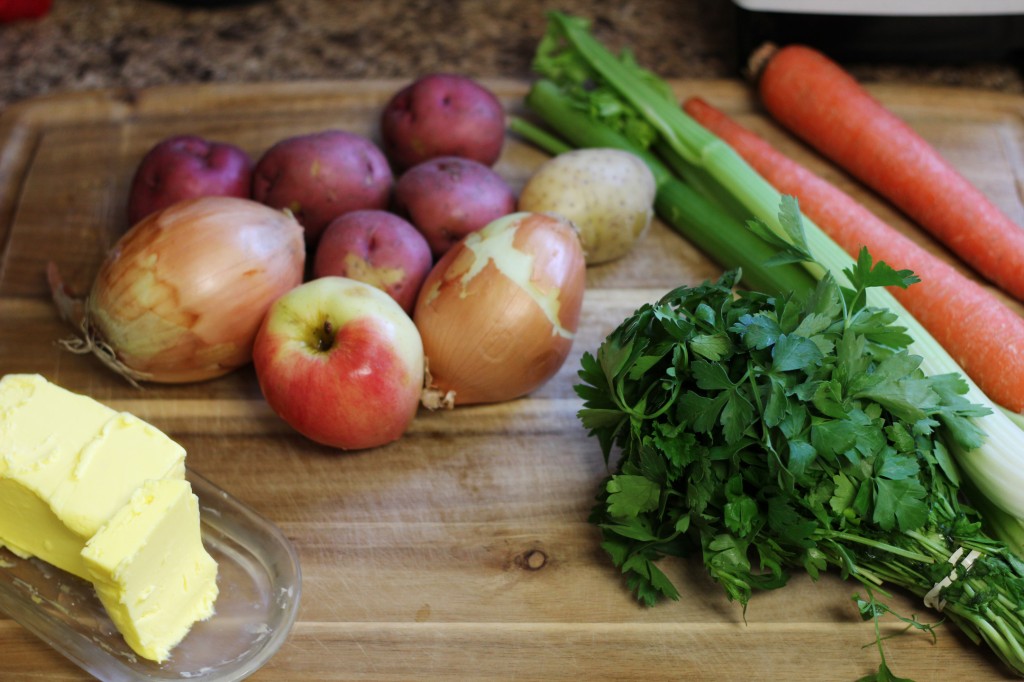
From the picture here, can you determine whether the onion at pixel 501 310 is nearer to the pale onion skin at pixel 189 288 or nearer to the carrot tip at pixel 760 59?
the pale onion skin at pixel 189 288

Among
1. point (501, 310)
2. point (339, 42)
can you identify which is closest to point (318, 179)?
point (501, 310)

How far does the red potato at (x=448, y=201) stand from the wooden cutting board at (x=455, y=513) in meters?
0.22

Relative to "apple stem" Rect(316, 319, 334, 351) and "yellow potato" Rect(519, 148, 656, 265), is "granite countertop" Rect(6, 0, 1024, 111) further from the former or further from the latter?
"apple stem" Rect(316, 319, 334, 351)

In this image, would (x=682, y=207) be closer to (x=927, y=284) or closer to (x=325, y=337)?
(x=927, y=284)

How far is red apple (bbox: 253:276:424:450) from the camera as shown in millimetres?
1232

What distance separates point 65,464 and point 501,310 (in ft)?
1.86

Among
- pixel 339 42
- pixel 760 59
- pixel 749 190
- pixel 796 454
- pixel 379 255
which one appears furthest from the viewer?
pixel 339 42

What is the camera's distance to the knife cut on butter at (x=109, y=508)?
105cm

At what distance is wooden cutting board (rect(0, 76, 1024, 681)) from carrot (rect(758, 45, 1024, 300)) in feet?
0.18

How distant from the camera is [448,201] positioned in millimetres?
1465

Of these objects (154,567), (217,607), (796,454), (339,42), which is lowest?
(217,607)

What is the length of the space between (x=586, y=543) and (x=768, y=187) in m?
0.68

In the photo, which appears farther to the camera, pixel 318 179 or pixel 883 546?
pixel 318 179

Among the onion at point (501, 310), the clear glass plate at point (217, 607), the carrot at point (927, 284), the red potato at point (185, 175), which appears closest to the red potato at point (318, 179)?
the red potato at point (185, 175)
